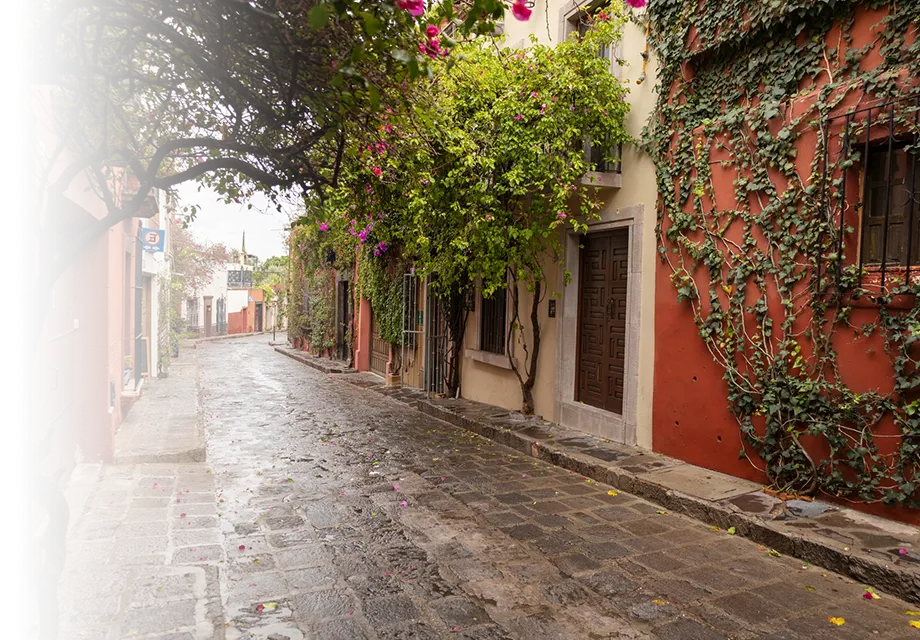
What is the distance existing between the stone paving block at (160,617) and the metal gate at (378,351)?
459 inches

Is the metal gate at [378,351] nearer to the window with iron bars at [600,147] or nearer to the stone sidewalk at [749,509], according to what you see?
the stone sidewalk at [749,509]

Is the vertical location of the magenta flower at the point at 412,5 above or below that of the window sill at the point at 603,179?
below

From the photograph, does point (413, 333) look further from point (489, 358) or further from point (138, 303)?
point (138, 303)

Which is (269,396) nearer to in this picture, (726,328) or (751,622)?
(726,328)

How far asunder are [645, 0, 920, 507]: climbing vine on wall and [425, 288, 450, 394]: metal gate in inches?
→ 257

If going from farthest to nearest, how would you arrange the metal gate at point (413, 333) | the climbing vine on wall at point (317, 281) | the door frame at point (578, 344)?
the climbing vine on wall at point (317, 281) → the metal gate at point (413, 333) → the door frame at point (578, 344)

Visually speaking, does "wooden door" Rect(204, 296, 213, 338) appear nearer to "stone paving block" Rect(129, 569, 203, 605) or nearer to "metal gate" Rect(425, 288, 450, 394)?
"metal gate" Rect(425, 288, 450, 394)

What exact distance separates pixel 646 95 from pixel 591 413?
4033mm

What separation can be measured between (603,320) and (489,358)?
2903 mm

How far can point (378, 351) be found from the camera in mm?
16484

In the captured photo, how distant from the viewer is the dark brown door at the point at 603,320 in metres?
7.79

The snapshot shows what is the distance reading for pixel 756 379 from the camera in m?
5.65

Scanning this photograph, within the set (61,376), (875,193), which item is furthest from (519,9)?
(61,376)

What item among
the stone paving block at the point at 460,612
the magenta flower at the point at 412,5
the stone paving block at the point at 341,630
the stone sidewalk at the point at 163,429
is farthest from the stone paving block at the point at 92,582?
the magenta flower at the point at 412,5
